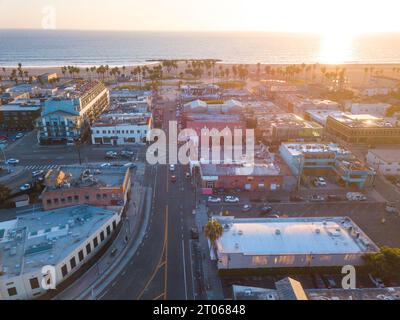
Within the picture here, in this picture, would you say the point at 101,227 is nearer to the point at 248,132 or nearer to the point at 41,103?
the point at 248,132

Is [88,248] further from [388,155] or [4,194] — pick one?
[388,155]

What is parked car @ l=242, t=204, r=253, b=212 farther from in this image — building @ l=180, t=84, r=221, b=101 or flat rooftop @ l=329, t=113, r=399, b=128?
building @ l=180, t=84, r=221, b=101

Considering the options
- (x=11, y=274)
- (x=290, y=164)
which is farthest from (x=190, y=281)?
(x=290, y=164)

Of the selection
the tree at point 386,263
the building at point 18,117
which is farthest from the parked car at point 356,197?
the building at point 18,117

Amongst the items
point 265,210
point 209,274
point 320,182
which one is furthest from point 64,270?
point 320,182

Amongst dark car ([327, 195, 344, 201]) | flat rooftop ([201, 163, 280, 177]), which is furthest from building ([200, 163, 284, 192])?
dark car ([327, 195, 344, 201])
